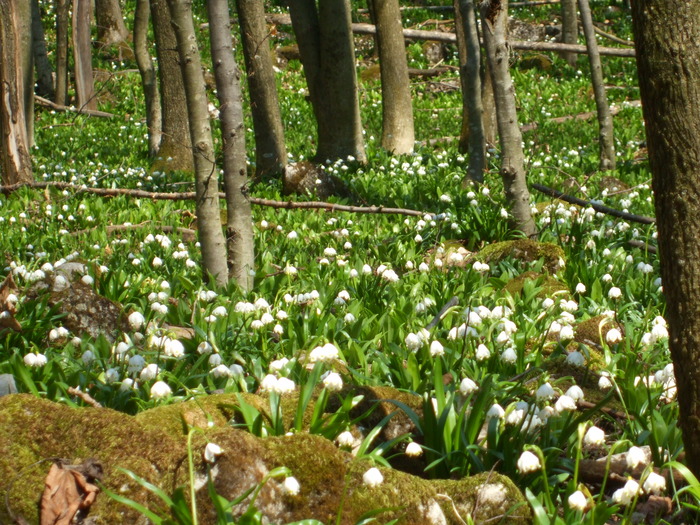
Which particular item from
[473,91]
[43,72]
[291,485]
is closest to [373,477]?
[291,485]

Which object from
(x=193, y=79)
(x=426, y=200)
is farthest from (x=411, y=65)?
(x=193, y=79)

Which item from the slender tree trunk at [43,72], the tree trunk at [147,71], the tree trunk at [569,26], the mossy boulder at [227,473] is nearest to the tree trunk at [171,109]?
the tree trunk at [147,71]

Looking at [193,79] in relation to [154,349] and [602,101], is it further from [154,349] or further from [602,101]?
[602,101]

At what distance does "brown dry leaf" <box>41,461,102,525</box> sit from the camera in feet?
7.16

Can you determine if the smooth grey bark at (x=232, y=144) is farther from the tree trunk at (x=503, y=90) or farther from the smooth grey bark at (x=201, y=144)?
the tree trunk at (x=503, y=90)

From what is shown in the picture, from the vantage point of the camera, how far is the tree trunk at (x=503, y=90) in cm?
622

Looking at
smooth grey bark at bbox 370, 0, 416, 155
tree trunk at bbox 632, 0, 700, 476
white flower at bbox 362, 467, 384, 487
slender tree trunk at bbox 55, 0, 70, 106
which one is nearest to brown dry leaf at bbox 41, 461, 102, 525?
white flower at bbox 362, 467, 384, 487

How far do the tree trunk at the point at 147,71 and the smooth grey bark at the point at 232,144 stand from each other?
24.8 ft

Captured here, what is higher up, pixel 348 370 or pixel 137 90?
pixel 137 90

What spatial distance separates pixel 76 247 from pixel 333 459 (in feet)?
15.9

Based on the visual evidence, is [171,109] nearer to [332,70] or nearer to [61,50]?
[332,70]

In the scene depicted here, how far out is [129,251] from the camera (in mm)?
6500

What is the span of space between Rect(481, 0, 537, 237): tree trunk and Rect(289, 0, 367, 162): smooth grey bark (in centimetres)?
477

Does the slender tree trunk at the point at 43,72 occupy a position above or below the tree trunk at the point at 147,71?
above
